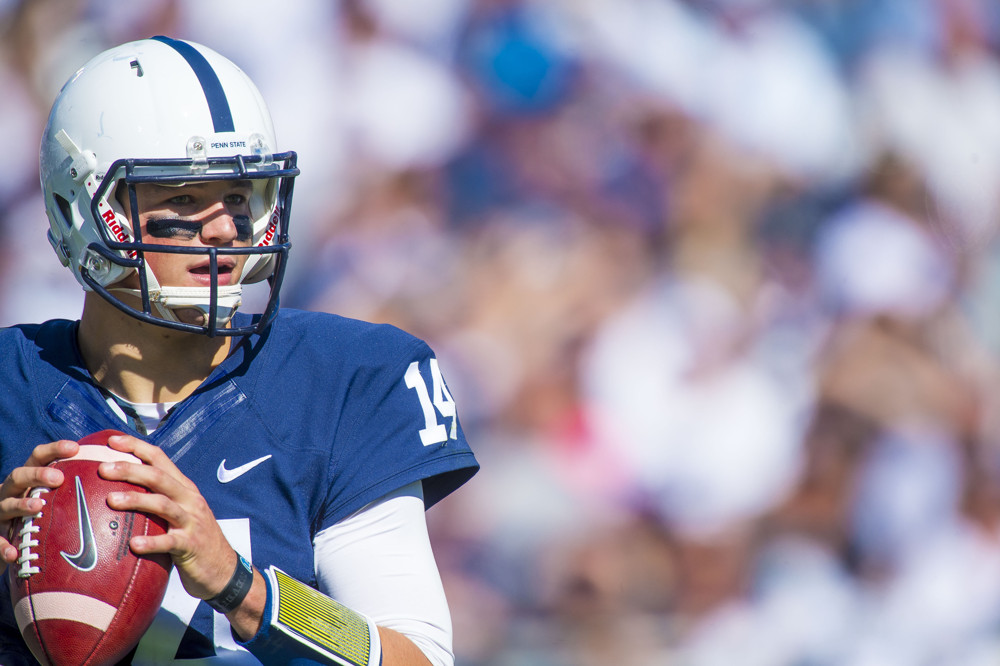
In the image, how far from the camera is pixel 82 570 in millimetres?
1282

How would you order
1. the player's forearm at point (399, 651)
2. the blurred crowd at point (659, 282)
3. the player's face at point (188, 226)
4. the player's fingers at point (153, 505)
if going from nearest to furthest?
the player's fingers at point (153, 505) → the player's forearm at point (399, 651) → the player's face at point (188, 226) → the blurred crowd at point (659, 282)

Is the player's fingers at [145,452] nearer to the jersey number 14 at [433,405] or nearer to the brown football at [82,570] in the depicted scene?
the brown football at [82,570]

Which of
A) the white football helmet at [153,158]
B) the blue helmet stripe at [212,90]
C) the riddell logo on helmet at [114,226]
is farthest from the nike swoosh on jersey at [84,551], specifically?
the blue helmet stripe at [212,90]

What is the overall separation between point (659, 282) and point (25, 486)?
2114mm

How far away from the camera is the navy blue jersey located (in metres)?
1.46

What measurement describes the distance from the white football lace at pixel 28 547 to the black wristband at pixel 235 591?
20 centimetres

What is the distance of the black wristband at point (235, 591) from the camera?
1282 mm

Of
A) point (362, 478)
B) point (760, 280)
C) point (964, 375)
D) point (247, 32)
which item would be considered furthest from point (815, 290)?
point (362, 478)

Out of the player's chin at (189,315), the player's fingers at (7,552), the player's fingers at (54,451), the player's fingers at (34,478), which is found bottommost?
the player's fingers at (7,552)

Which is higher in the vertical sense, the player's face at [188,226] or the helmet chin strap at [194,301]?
the player's face at [188,226]

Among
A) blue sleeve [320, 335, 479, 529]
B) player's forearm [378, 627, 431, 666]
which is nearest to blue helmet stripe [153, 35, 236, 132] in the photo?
blue sleeve [320, 335, 479, 529]

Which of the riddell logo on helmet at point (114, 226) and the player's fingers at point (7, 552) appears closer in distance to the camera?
the player's fingers at point (7, 552)

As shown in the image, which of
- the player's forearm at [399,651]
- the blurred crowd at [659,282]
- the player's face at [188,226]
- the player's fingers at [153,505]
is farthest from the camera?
the blurred crowd at [659,282]

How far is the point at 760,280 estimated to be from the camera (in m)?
3.16
